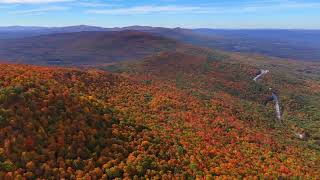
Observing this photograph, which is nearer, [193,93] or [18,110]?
[18,110]

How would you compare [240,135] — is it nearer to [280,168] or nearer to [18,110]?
[280,168]

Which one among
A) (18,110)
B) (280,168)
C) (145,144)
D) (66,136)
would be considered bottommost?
(280,168)

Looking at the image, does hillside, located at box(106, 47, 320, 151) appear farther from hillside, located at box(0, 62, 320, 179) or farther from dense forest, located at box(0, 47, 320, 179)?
hillside, located at box(0, 62, 320, 179)

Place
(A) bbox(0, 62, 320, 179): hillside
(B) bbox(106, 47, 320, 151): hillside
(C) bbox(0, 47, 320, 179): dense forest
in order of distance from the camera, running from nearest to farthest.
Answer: (A) bbox(0, 62, 320, 179): hillside < (C) bbox(0, 47, 320, 179): dense forest < (B) bbox(106, 47, 320, 151): hillside

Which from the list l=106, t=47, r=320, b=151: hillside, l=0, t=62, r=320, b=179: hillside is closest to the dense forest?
l=0, t=62, r=320, b=179: hillside

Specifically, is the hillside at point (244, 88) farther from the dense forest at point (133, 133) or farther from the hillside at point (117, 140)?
the hillside at point (117, 140)

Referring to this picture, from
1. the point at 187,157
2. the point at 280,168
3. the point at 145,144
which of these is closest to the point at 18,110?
→ the point at 145,144

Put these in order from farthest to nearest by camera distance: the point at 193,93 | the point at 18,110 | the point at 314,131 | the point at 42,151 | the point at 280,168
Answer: the point at 193,93 → the point at 314,131 → the point at 280,168 → the point at 18,110 → the point at 42,151

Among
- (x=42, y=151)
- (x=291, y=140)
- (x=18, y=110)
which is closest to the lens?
(x=42, y=151)

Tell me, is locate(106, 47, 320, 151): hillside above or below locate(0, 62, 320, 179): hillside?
below
